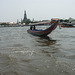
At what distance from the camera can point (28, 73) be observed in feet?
13.8

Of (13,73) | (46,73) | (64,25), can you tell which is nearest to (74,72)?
(46,73)

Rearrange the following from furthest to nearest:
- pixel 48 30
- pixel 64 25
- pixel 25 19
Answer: pixel 25 19 → pixel 64 25 → pixel 48 30

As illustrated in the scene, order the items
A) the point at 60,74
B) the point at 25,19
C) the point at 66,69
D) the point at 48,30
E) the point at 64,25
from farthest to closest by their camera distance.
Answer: the point at 25,19
the point at 64,25
the point at 48,30
the point at 66,69
the point at 60,74

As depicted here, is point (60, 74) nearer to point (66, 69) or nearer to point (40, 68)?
point (66, 69)

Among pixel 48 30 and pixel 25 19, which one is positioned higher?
pixel 25 19

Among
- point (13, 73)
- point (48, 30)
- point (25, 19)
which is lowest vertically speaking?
point (13, 73)

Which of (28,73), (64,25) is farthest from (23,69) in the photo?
(64,25)

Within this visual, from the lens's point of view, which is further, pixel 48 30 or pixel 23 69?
pixel 48 30

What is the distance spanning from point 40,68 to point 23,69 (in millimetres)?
710

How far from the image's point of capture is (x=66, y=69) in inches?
175

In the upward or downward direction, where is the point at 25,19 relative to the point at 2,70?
upward

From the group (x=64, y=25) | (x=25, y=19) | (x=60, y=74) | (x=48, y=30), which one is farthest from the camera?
(x=25, y=19)

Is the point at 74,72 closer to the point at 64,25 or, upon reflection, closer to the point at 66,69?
the point at 66,69

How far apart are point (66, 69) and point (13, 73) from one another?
210 cm
